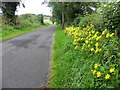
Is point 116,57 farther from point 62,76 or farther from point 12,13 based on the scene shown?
point 12,13

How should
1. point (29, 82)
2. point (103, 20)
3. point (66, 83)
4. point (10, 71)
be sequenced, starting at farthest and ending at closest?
point (103, 20) < point (10, 71) < point (29, 82) < point (66, 83)

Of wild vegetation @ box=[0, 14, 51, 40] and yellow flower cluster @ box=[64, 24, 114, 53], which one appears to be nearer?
yellow flower cluster @ box=[64, 24, 114, 53]

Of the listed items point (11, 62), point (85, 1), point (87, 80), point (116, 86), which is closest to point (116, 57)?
point (116, 86)

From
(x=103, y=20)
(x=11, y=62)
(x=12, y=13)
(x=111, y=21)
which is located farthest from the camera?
(x=12, y=13)

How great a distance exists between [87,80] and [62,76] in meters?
0.77

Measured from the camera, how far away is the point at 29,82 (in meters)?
2.63

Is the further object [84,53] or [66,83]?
[84,53]

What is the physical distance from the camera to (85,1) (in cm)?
1089

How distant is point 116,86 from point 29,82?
208 cm

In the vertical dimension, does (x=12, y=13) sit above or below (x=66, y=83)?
above

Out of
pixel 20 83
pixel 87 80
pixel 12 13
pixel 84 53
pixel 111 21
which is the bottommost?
pixel 20 83

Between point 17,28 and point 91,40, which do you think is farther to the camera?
point 17,28

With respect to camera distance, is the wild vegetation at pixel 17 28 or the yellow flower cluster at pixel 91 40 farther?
the wild vegetation at pixel 17 28

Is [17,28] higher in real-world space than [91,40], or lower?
higher
